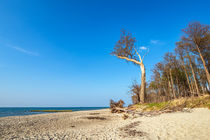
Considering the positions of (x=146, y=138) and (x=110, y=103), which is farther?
(x=110, y=103)

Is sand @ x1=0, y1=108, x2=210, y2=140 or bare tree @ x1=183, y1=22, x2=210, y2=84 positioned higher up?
bare tree @ x1=183, y1=22, x2=210, y2=84

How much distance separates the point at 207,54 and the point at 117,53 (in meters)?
16.0

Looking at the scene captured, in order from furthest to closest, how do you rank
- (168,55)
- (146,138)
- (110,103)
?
(168,55), (110,103), (146,138)

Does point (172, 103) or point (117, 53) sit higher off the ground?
point (117, 53)

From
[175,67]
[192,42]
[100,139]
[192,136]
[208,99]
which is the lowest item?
[100,139]

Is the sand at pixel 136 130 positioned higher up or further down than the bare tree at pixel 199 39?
further down

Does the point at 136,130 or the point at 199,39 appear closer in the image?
the point at 136,130

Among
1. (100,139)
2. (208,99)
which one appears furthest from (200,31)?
(100,139)

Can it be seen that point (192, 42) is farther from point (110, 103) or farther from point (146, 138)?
point (146, 138)

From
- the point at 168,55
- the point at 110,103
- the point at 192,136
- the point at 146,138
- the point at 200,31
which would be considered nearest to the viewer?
the point at 192,136

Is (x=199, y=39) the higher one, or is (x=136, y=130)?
(x=199, y=39)

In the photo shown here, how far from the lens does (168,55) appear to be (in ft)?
90.5

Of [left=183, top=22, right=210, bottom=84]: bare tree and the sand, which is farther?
[left=183, top=22, right=210, bottom=84]: bare tree

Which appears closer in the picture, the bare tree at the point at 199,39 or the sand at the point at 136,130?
the sand at the point at 136,130
